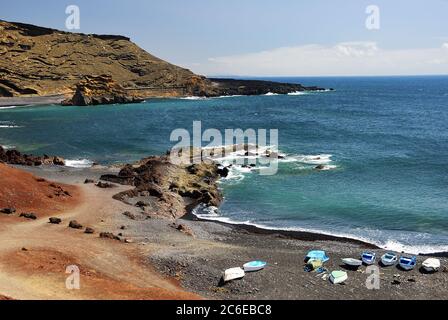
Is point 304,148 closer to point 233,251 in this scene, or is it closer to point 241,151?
point 241,151

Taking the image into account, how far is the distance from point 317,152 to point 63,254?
158 feet

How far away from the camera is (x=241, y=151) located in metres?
69.9

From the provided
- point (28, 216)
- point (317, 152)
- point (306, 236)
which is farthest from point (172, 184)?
point (317, 152)

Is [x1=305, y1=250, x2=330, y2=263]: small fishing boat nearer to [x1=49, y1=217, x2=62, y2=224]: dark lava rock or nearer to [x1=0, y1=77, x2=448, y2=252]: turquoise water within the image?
[x1=0, y1=77, x2=448, y2=252]: turquoise water

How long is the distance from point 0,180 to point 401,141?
59240mm

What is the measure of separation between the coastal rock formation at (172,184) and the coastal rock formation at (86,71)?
299ft

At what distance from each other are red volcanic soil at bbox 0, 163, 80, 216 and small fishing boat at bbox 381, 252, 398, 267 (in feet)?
81.0

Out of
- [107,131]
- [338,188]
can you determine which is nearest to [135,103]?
[107,131]

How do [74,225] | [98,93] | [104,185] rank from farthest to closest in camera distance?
[98,93]
[104,185]
[74,225]

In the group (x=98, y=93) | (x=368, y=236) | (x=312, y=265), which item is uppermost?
(x=98, y=93)

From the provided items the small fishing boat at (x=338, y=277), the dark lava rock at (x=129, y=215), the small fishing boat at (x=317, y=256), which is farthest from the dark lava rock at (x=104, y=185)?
the small fishing boat at (x=338, y=277)

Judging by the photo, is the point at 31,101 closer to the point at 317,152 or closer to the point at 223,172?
the point at 317,152

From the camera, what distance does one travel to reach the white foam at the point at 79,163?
59944mm

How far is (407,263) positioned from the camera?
29469mm
